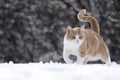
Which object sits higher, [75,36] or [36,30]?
[75,36]

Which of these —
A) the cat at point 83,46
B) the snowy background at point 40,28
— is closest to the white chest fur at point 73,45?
the cat at point 83,46

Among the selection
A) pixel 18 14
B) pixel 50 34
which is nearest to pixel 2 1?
pixel 18 14

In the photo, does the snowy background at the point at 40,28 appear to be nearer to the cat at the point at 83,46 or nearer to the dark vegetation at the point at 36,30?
the dark vegetation at the point at 36,30
